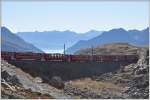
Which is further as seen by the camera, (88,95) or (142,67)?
(142,67)

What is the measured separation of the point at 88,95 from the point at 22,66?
894cm

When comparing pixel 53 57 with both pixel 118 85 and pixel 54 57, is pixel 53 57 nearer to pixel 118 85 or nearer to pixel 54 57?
pixel 54 57

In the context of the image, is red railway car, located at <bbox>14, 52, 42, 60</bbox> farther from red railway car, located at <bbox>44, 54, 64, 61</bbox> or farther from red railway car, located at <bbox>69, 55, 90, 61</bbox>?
red railway car, located at <bbox>69, 55, 90, 61</bbox>

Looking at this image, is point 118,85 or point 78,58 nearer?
point 118,85

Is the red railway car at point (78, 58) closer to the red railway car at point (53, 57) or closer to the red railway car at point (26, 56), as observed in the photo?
the red railway car at point (53, 57)

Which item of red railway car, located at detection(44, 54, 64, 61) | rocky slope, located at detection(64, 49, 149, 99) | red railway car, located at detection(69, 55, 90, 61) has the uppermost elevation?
red railway car, located at detection(44, 54, 64, 61)

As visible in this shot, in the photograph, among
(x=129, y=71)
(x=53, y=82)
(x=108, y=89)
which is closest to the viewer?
(x=53, y=82)

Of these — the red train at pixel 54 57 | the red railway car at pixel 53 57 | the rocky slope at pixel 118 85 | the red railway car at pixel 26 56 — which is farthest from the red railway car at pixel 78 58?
the red railway car at pixel 26 56

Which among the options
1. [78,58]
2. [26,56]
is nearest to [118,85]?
[78,58]

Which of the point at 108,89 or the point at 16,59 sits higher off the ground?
the point at 16,59

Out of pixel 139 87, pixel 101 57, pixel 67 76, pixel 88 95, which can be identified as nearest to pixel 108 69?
pixel 101 57

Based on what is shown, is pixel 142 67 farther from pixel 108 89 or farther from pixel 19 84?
pixel 19 84

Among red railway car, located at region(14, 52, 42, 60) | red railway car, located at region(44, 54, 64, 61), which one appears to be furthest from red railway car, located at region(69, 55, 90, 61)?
red railway car, located at region(14, 52, 42, 60)

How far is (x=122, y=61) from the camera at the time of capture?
55.0 meters
